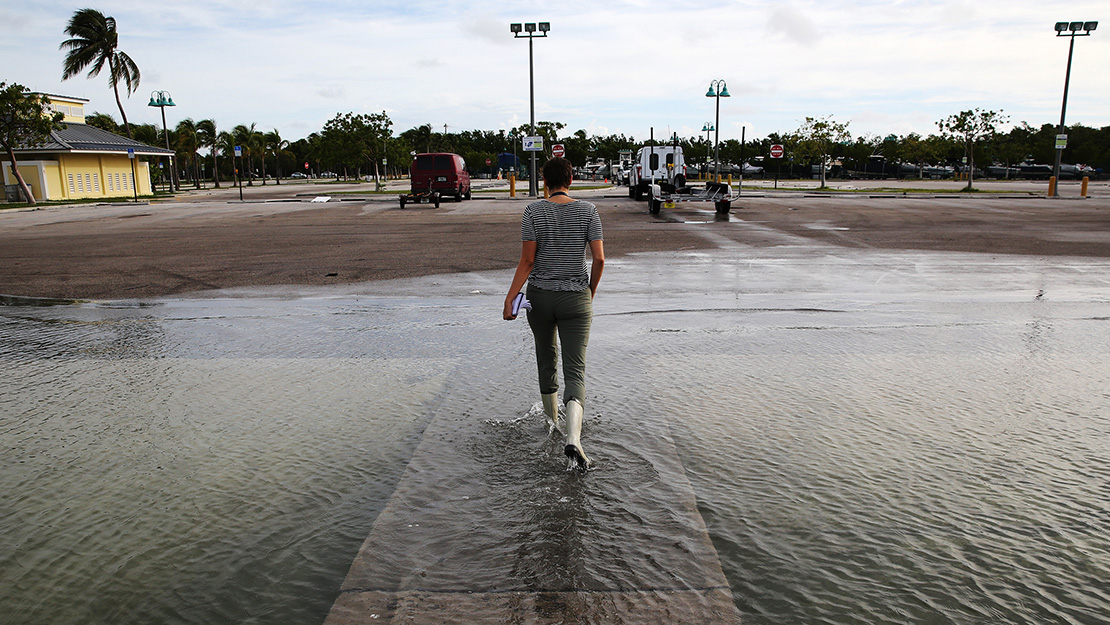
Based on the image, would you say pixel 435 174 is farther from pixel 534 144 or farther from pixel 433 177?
pixel 534 144

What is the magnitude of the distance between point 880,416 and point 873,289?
585 cm

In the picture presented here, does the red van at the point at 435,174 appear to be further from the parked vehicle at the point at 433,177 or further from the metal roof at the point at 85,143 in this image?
the metal roof at the point at 85,143

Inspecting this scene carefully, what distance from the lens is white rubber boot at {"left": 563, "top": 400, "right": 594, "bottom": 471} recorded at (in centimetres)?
415

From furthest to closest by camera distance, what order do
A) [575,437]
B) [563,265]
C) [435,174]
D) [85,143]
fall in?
[85,143]
[435,174]
[563,265]
[575,437]

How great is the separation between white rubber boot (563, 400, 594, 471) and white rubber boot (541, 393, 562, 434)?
0.31 metres

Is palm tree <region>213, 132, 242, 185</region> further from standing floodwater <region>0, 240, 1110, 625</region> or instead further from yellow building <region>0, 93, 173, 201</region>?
standing floodwater <region>0, 240, 1110, 625</region>

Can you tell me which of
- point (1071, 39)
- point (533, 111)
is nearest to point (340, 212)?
point (533, 111)

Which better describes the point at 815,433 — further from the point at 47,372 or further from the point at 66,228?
the point at 66,228

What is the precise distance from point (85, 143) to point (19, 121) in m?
8.69

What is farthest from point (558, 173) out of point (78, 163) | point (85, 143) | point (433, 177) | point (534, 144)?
point (78, 163)

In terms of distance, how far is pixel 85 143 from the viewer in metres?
49.6

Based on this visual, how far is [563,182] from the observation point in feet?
14.9

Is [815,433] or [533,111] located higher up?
[533,111]

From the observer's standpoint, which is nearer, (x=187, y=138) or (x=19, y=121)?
(x=19, y=121)
